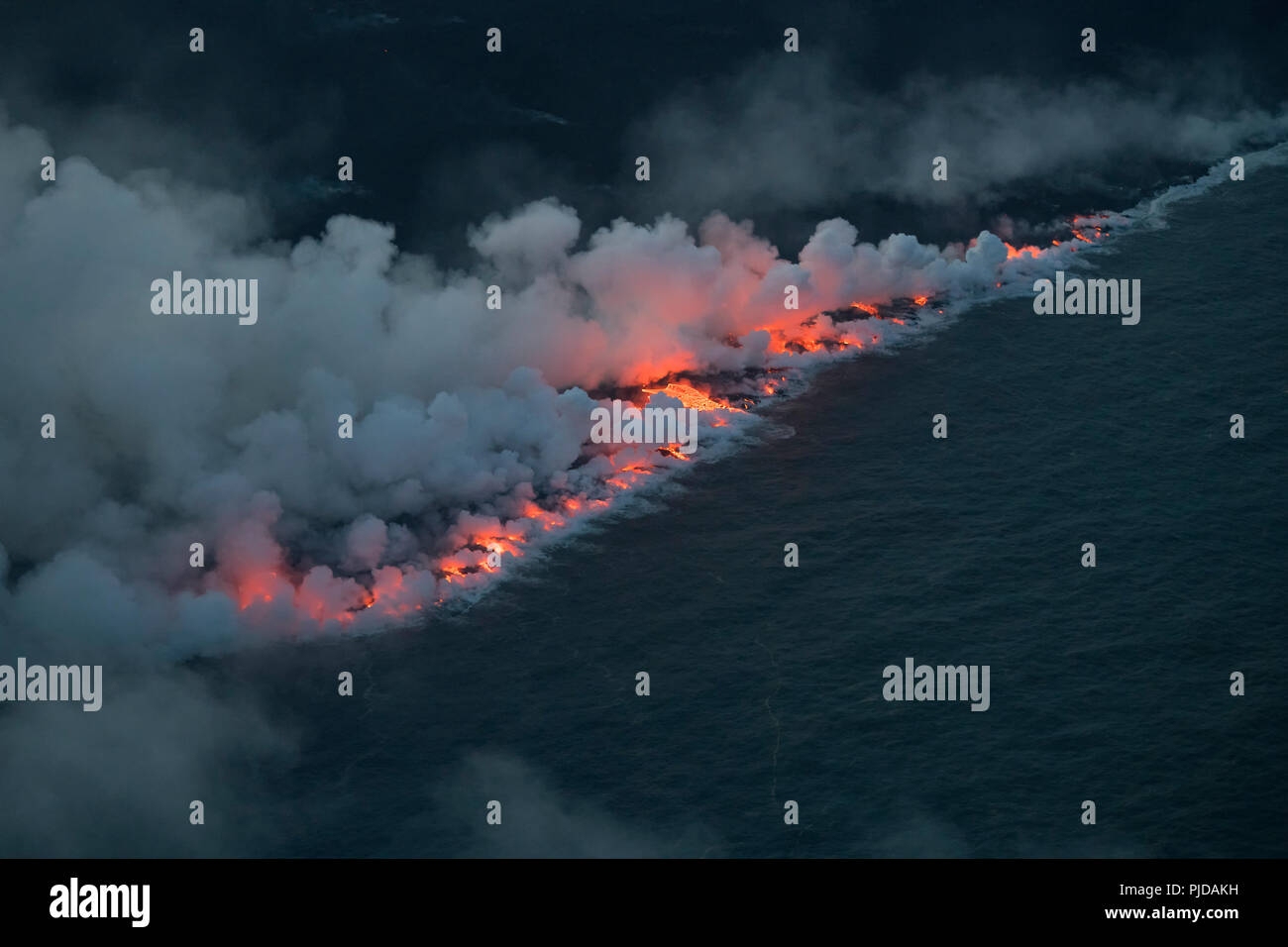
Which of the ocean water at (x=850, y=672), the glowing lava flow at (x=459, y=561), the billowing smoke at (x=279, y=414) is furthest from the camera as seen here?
the billowing smoke at (x=279, y=414)

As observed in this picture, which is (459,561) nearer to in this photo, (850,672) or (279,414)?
(279,414)

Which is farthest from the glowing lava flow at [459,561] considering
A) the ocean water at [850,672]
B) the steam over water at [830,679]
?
the steam over water at [830,679]

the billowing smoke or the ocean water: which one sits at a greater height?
the billowing smoke

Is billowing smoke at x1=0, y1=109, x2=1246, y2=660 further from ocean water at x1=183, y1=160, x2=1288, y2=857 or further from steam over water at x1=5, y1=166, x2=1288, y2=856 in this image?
steam over water at x1=5, y1=166, x2=1288, y2=856

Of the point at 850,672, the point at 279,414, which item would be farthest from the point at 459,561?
the point at 850,672

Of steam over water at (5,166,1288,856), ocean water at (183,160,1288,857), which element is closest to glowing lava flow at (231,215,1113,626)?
ocean water at (183,160,1288,857)

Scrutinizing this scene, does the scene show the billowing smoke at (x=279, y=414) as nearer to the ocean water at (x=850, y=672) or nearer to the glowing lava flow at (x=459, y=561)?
the glowing lava flow at (x=459, y=561)
